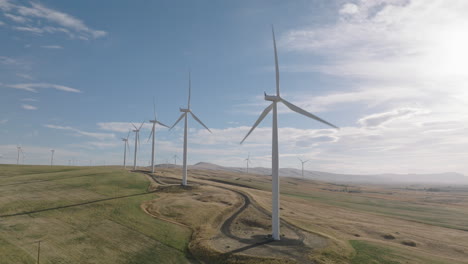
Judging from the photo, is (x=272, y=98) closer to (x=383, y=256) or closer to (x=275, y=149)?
(x=275, y=149)

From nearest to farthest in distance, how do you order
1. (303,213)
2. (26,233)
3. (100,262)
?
(100,262) < (26,233) < (303,213)

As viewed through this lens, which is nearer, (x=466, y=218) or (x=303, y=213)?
(x=303, y=213)

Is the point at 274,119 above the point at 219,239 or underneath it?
above

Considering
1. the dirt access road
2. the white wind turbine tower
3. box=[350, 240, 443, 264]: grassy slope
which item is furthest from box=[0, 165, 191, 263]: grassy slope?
box=[350, 240, 443, 264]: grassy slope

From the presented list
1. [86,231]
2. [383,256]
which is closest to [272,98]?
[383,256]

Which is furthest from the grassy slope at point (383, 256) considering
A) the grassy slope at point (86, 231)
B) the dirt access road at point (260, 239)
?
the grassy slope at point (86, 231)

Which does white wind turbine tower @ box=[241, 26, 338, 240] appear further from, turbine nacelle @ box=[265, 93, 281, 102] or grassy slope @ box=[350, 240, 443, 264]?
grassy slope @ box=[350, 240, 443, 264]

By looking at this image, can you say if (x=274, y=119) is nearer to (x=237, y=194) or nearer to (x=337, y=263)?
(x=337, y=263)

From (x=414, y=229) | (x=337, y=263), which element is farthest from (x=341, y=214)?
(x=337, y=263)
